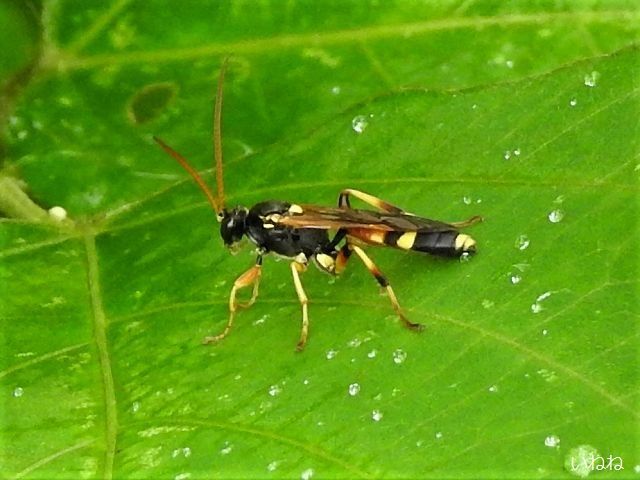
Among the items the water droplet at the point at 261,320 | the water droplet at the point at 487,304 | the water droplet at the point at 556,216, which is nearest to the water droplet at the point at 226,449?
the water droplet at the point at 261,320

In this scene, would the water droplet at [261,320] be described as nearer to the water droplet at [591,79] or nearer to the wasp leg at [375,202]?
the wasp leg at [375,202]

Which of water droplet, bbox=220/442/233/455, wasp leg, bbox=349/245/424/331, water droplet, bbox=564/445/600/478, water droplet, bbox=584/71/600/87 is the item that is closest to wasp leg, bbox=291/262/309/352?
wasp leg, bbox=349/245/424/331

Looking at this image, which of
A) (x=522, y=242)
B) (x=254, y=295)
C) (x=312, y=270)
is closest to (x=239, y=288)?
(x=254, y=295)

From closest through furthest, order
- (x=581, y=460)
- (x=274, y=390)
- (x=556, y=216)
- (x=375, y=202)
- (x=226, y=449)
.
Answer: (x=581, y=460) < (x=226, y=449) < (x=274, y=390) < (x=556, y=216) < (x=375, y=202)

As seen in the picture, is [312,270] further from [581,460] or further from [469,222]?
[581,460]

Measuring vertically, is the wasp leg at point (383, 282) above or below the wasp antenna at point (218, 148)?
below
